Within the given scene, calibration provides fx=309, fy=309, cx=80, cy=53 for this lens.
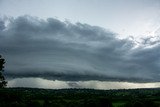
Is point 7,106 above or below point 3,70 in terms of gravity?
below

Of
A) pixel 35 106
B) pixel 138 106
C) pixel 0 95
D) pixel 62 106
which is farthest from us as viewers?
pixel 62 106

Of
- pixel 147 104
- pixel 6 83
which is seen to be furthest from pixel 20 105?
pixel 147 104

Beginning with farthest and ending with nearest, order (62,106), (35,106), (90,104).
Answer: (62,106) → (35,106) → (90,104)

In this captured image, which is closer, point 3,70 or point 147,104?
point 3,70

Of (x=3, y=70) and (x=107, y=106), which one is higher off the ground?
(x=3, y=70)

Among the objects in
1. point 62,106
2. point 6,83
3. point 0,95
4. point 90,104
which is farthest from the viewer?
point 62,106

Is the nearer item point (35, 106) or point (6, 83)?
point (6, 83)

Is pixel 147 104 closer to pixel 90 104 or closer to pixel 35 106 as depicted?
pixel 90 104

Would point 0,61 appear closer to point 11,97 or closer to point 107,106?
point 11,97

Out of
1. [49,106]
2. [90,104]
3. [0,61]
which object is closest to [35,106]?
[49,106]
